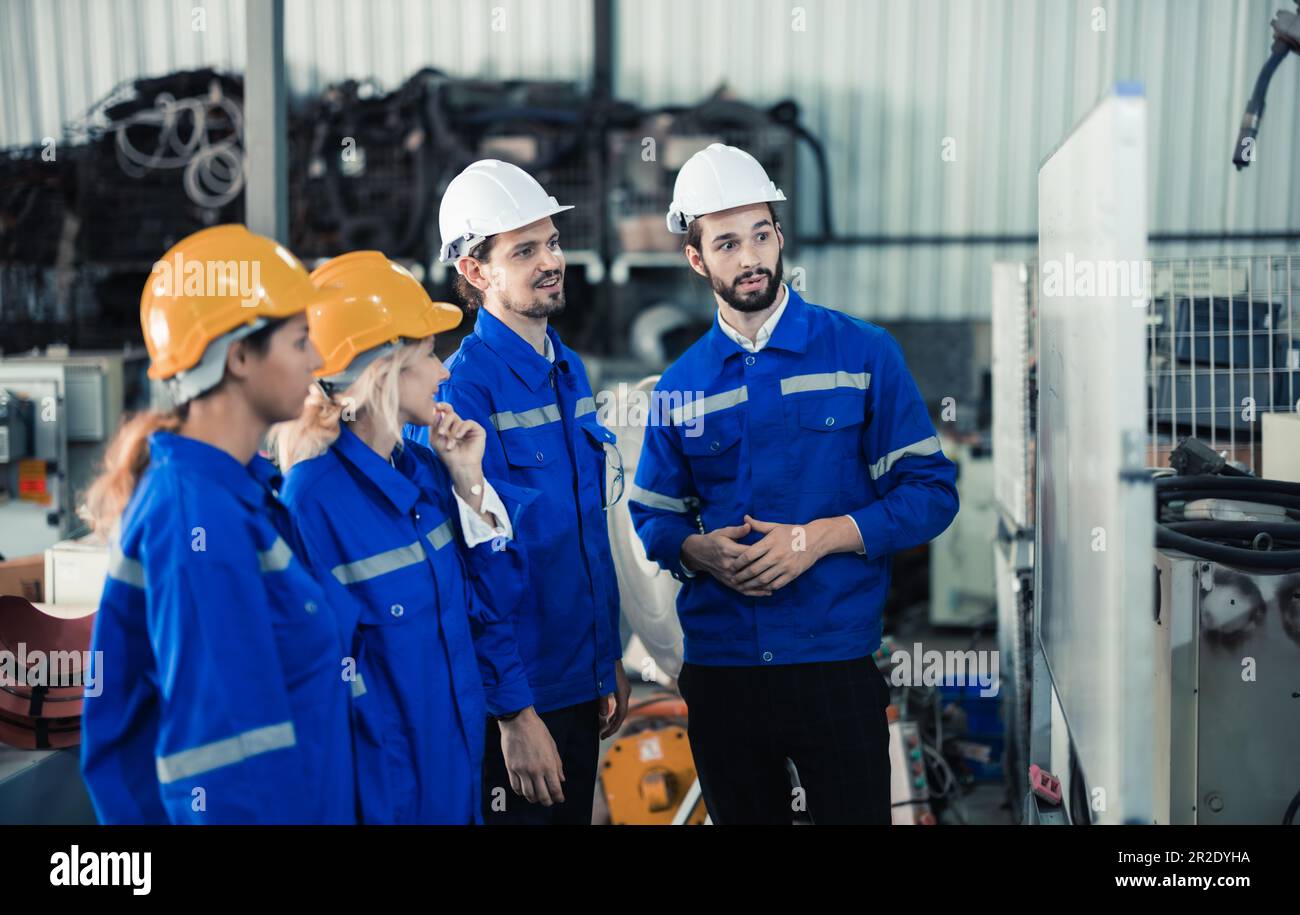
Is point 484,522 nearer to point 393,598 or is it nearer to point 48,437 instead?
point 393,598

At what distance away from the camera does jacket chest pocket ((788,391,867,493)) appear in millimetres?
2051

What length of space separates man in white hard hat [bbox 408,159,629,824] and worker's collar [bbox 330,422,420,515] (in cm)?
33

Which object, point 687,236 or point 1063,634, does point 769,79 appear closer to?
point 687,236

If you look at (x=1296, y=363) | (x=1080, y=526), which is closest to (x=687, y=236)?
(x=1080, y=526)

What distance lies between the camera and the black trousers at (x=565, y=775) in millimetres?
1979

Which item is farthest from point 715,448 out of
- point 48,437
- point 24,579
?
point 48,437

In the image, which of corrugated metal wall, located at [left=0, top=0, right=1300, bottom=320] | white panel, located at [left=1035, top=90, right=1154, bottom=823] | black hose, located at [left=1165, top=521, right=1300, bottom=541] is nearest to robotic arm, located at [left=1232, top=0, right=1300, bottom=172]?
black hose, located at [left=1165, top=521, right=1300, bottom=541]

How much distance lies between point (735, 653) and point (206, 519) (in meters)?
1.07

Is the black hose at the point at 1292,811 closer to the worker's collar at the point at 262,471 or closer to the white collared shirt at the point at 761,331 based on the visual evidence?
the white collared shirt at the point at 761,331

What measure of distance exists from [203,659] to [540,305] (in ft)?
3.18

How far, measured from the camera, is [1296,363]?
8.86 feet

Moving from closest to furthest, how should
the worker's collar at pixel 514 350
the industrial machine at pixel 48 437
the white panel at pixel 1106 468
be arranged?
1. the white panel at pixel 1106 468
2. the worker's collar at pixel 514 350
3. the industrial machine at pixel 48 437

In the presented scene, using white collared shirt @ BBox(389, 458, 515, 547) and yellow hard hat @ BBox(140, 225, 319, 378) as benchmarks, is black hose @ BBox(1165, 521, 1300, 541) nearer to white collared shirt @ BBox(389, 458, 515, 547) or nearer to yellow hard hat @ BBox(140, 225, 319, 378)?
white collared shirt @ BBox(389, 458, 515, 547)

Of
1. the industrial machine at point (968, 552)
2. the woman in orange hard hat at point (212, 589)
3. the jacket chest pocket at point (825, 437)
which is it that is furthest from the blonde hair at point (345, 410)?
the industrial machine at point (968, 552)
